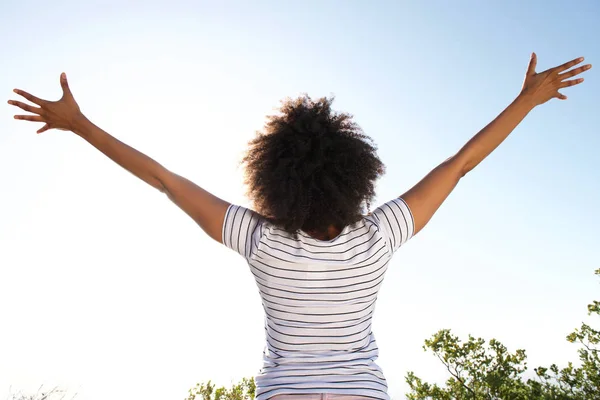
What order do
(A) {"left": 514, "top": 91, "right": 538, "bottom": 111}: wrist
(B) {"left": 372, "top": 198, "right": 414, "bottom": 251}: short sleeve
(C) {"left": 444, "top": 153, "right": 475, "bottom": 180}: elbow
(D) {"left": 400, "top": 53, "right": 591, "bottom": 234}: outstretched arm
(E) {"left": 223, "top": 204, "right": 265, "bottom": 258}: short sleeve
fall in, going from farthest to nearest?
1. (A) {"left": 514, "top": 91, "right": 538, "bottom": 111}: wrist
2. (C) {"left": 444, "top": 153, "right": 475, "bottom": 180}: elbow
3. (D) {"left": 400, "top": 53, "right": 591, "bottom": 234}: outstretched arm
4. (B) {"left": 372, "top": 198, "right": 414, "bottom": 251}: short sleeve
5. (E) {"left": 223, "top": 204, "right": 265, "bottom": 258}: short sleeve

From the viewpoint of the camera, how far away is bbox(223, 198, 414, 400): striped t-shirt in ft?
6.91

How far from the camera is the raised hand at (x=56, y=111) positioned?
2.66m

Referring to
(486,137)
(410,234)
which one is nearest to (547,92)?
(486,137)

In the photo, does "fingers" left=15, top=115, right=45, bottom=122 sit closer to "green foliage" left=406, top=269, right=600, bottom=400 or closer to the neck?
the neck

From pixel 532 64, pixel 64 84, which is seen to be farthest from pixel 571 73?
pixel 64 84

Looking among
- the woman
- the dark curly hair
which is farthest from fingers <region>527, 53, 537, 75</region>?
the dark curly hair

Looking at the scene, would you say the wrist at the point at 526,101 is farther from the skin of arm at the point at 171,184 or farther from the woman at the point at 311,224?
the skin of arm at the point at 171,184

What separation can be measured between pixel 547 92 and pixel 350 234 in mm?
1826

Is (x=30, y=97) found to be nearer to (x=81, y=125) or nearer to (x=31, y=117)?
(x=31, y=117)

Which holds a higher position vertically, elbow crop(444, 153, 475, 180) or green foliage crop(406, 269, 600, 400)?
green foliage crop(406, 269, 600, 400)

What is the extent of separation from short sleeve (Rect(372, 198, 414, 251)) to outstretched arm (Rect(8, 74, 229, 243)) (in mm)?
778

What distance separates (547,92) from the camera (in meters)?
3.17

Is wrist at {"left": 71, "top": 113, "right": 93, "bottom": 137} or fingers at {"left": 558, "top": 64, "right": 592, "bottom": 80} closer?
wrist at {"left": 71, "top": 113, "right": 93, "bottom": 137}

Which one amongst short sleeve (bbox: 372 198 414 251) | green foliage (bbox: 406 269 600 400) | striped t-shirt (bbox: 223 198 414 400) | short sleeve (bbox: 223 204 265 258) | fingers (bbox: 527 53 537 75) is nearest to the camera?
striped t-shirt (bbox: 223 198 414 400)
